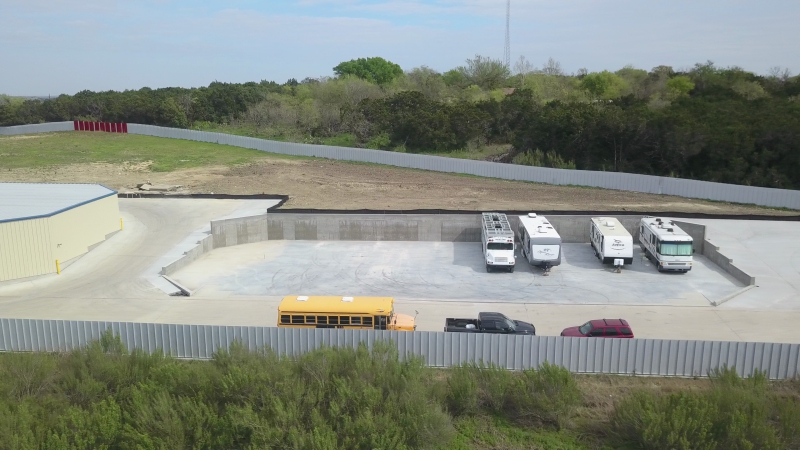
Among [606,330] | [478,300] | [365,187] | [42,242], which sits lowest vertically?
[478,300]

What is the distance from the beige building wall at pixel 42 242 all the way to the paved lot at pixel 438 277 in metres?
5.84

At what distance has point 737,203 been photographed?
41.8 m

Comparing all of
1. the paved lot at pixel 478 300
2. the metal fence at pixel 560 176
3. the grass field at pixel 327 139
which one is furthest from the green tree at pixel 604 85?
the paved lot at pixel 478 300

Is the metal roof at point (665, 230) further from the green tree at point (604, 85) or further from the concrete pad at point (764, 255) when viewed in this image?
the green tree at point (604, 85)

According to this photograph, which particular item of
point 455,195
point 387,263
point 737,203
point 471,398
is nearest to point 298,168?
point 455,195

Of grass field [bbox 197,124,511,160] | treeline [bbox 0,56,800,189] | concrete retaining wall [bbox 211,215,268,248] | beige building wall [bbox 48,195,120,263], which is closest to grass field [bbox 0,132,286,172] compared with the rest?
grass field [bbox 197,124,511,160]

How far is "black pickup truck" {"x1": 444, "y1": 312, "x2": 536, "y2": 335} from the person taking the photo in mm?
20531

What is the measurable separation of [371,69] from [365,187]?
110768mm

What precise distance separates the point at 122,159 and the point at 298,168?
758 inches

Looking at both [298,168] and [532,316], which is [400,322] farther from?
[298,168]

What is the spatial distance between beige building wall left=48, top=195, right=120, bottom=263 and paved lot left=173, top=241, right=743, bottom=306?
5824 millimetres

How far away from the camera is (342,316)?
2058cm

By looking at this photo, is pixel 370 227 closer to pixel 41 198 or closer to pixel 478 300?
pixel 478 300

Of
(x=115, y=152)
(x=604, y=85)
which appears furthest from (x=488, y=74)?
(x=115, y=152)
